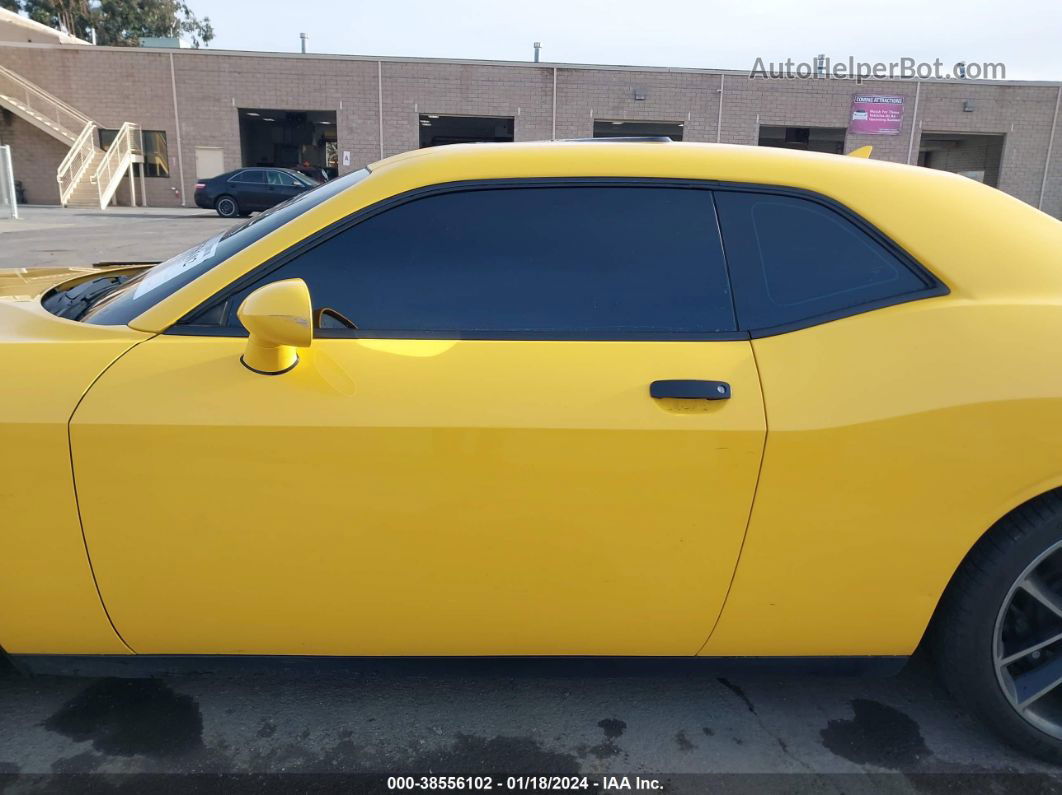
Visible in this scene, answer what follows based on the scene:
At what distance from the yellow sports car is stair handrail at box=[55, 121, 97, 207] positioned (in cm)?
2929

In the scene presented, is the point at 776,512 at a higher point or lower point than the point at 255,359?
lower

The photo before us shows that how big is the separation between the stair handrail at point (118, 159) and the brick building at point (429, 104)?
499mm

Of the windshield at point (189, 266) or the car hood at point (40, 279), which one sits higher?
the windshield at point (189, 266)

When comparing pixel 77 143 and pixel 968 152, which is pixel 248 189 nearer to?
pixel 77 143

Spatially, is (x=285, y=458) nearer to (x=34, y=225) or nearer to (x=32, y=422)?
(x=32, y=422)

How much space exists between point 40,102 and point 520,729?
3380 centimetres

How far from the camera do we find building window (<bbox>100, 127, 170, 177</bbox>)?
1141 inches

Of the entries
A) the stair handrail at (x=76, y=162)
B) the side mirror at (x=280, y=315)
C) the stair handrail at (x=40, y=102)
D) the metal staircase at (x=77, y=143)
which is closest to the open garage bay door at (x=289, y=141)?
the metal staircase at (x=77, y=143)

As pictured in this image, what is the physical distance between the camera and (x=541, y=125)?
29.8 m

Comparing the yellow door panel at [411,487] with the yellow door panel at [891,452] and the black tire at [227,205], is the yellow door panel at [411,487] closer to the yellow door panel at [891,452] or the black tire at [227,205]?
the yellow door panel at [891,452]

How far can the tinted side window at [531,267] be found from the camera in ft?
6.57

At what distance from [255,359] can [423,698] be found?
1.22 meters

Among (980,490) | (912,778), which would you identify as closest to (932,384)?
(980,490)

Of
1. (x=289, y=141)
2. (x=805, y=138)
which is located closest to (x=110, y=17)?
(x=289, y=141)
